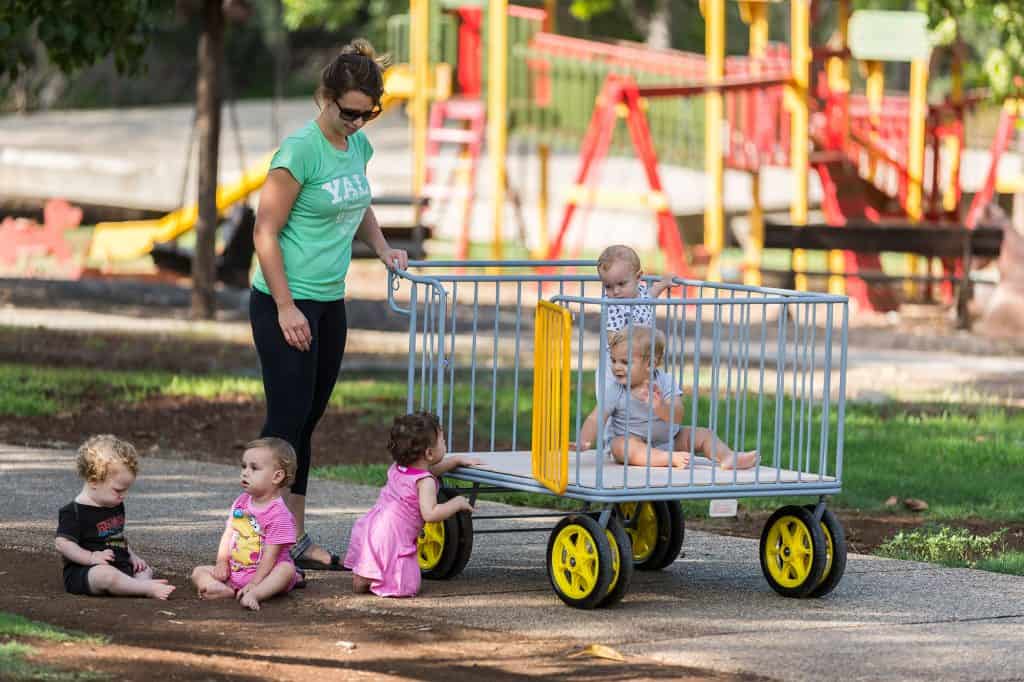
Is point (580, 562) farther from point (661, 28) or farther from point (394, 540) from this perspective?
point (661, 28)

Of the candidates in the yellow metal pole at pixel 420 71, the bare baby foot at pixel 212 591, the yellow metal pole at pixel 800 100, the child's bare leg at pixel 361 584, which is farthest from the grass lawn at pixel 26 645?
the yellow metal pole at pixel 420 71

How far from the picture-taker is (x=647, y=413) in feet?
22.4

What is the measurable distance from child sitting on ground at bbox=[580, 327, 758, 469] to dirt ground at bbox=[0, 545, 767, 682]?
101 centimetres

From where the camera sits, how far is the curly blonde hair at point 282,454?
21.5 ft

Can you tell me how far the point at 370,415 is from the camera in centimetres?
1170

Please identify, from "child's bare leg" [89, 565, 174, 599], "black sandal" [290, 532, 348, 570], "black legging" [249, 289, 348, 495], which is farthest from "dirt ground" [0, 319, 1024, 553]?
"child's bare leg" [89, 565, 174, 599]

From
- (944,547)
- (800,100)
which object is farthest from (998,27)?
(944,547)

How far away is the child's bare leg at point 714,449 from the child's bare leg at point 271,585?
1432 mm

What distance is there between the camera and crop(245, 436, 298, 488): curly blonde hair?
6562mm

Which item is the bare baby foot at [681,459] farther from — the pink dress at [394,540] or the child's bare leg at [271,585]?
the child's bare leg at [271,585]

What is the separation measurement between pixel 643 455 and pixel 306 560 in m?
1.29

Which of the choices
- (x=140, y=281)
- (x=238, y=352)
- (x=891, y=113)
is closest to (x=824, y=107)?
(x=891, y=113)

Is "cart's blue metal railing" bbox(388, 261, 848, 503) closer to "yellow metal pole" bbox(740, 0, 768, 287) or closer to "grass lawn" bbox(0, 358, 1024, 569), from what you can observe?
"grass lawn" bbox(0, 358, 1024, 569)

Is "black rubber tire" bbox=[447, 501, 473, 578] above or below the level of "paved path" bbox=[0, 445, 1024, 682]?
above
